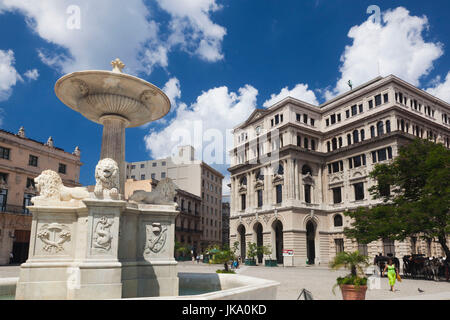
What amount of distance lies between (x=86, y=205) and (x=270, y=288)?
4.19 m

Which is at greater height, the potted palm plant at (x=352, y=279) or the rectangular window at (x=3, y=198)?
the rectangular window at (x=3, y=198)

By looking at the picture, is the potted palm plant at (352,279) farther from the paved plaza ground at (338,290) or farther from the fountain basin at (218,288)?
the fountain basin at (218,288)

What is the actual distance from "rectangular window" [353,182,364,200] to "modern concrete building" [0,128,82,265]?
34446mm

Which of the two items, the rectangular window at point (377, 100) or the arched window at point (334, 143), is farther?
the arched window at point (334, 143)

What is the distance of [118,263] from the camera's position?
7.58m

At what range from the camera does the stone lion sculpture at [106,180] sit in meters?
7.83

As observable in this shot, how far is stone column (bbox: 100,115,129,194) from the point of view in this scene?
9547mm

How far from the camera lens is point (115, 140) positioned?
9.84 m

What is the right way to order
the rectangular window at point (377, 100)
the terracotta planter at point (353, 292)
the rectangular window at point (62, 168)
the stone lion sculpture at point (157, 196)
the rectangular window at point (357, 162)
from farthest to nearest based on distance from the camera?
1. the rectangular window at point (357, 162)
2. the rectangular window at point (377, 100)
3. the rectangular window at point (62, 168)
4. the terracotta planter at point (353, 292)
5. the stone lion sculpture at point (157, 196)

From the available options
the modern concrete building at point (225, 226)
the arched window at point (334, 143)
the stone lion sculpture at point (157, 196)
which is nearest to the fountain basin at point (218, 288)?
the stone lion sculpture at point (157, 196)

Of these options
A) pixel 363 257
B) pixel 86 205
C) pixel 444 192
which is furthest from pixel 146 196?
pixel 444 192

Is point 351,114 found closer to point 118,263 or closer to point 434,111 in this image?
point 434,111

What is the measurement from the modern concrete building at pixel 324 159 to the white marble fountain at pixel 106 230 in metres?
34.4

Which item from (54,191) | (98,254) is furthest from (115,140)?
(98,254)
